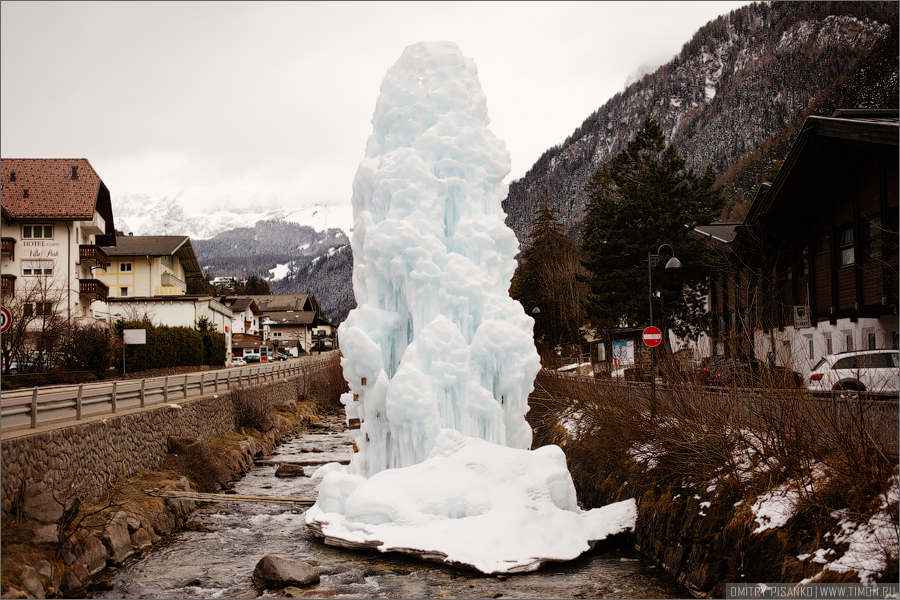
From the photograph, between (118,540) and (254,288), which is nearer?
(118,540)

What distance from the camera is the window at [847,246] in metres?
24.8

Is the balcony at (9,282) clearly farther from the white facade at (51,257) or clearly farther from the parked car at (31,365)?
the parked car at (31,365)

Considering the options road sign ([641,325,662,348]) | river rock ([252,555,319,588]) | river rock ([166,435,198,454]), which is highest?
road sign ([641,325,662,348])

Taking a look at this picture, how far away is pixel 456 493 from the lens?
1379 cm

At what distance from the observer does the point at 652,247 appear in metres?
36.9

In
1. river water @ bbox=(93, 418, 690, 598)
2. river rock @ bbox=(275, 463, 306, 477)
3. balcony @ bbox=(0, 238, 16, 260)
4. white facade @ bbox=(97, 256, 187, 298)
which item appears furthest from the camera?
white facade @ bbox=(97, 256, 187, 298)

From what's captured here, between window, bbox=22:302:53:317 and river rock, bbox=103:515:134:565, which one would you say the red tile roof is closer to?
window, bbox=22:302:53:317

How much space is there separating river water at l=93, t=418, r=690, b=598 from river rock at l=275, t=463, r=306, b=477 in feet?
23.3

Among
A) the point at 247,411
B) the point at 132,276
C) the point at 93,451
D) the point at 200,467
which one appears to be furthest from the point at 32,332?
the point at 132,276

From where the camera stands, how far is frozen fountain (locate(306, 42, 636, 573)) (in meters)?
13.7

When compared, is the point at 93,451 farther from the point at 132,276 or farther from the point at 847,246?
the point at 132,276

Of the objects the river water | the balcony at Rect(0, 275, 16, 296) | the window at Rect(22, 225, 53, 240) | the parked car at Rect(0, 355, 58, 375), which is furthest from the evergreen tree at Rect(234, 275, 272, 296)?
A: the river water

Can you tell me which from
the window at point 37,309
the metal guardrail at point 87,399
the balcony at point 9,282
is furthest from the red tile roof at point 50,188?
the metal guardrail at point 87,399

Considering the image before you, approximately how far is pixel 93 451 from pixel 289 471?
28.6ft
